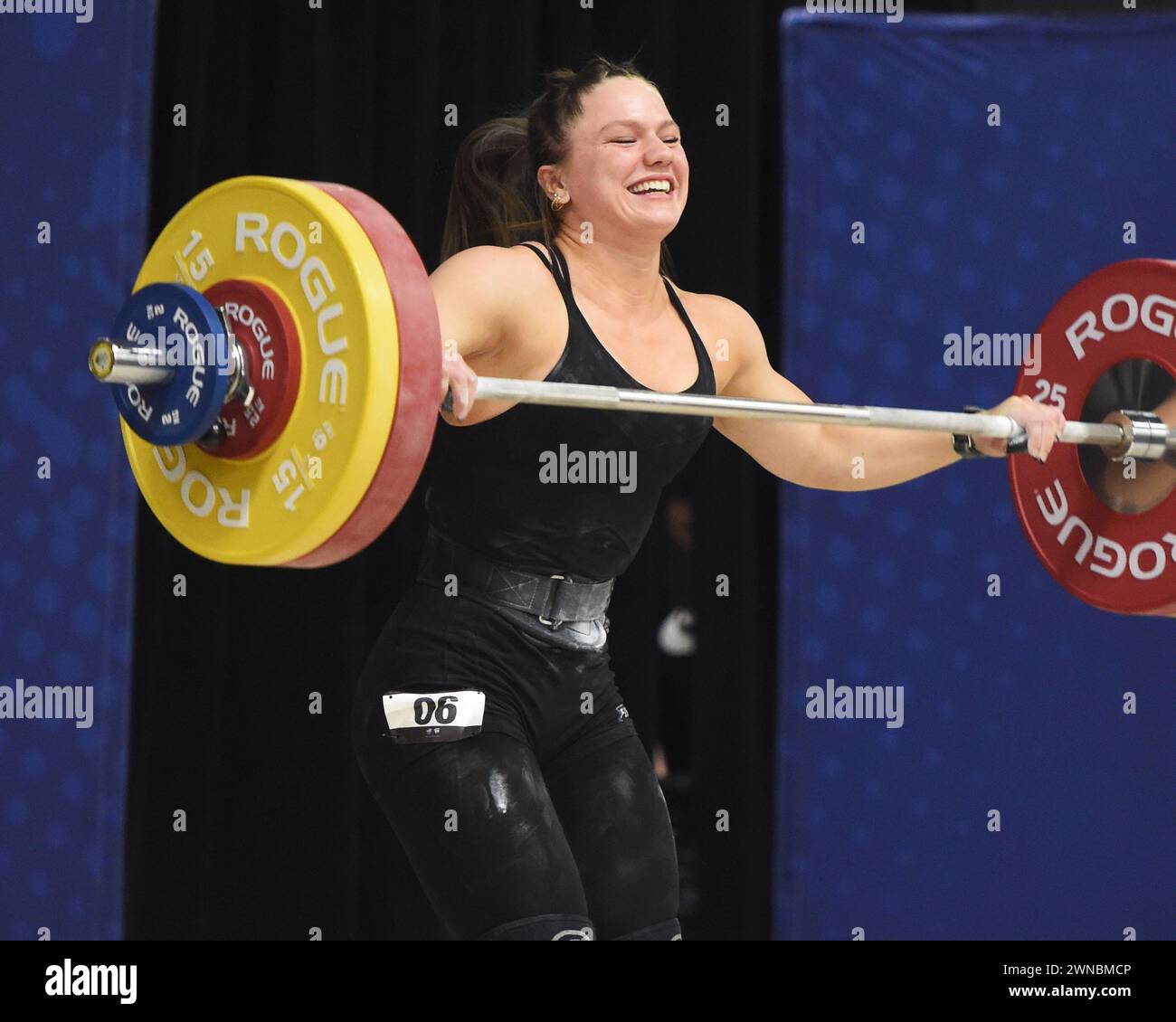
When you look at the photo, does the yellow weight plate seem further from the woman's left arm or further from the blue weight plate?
the woman's left arm

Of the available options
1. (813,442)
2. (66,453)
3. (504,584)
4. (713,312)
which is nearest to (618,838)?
(504,584)

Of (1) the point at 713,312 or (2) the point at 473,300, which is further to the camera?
(1) the point at 713,312

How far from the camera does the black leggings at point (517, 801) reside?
2.12 metres

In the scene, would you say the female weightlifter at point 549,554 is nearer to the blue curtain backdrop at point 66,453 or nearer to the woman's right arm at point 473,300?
the woman's right arm at point 473,300

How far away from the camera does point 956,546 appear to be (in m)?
3.59

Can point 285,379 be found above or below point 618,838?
above

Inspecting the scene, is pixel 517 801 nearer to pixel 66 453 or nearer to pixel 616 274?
pixel 616 274

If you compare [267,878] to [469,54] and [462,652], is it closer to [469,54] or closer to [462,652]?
[462,652]

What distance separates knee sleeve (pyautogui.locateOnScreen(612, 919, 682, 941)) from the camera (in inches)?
91.1

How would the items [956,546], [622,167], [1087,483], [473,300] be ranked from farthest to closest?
1. [956,546]
2. [1087,483]
3. [622,167]
4. [473,300]

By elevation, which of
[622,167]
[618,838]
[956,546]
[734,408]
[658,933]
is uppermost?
[622,167]

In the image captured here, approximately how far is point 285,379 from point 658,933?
0.94 meters

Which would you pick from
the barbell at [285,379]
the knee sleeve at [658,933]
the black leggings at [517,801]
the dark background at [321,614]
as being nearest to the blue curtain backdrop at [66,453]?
the dark background at [321,614]

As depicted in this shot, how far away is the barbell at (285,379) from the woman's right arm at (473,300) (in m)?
0.15
